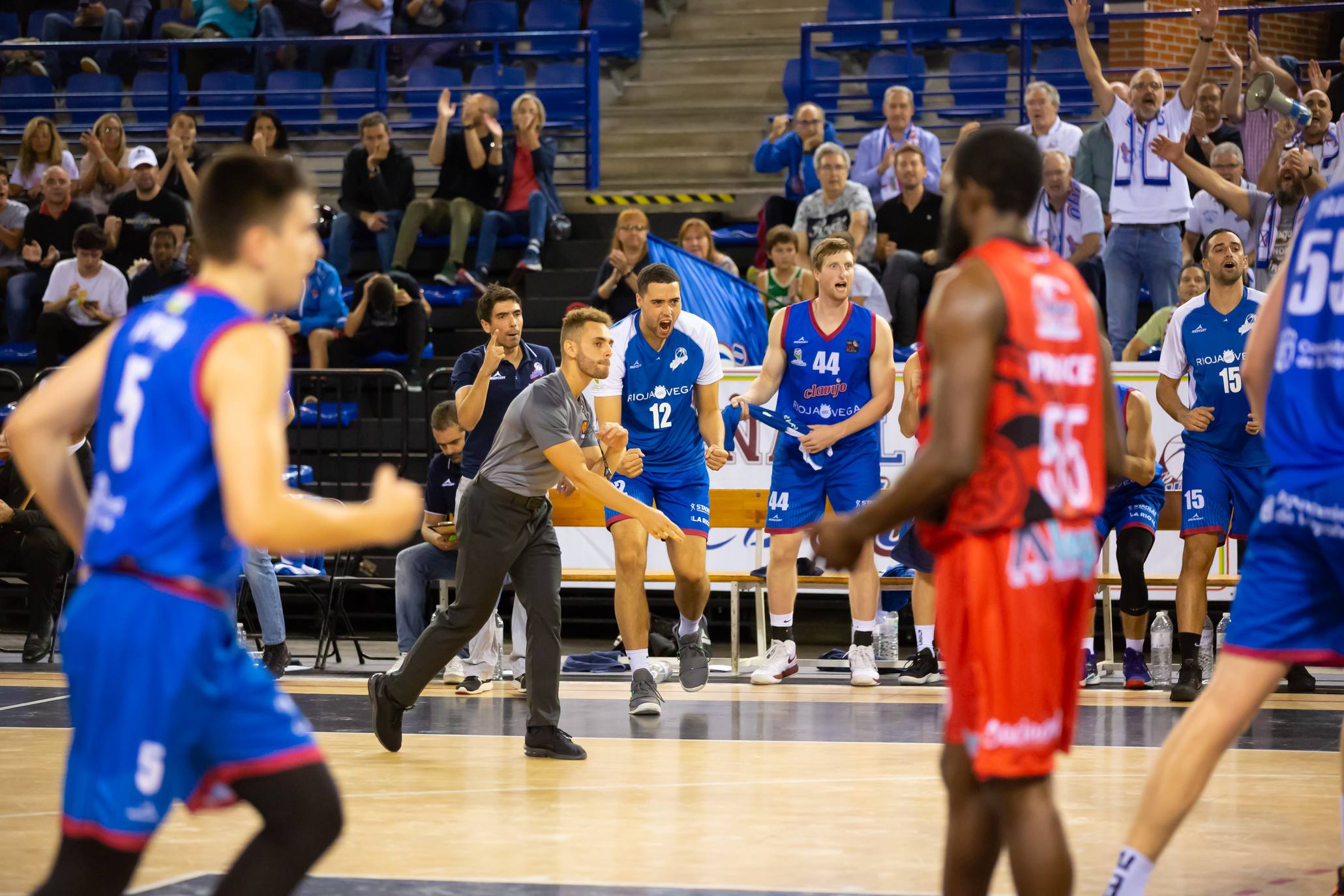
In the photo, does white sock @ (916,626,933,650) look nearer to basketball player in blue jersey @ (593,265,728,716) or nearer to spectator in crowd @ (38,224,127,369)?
basketball player in blue jersey @ (593,265,728,716)

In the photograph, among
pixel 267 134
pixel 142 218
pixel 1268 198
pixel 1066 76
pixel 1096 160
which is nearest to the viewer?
pixel 1268 198

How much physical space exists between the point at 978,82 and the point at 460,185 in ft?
17.1

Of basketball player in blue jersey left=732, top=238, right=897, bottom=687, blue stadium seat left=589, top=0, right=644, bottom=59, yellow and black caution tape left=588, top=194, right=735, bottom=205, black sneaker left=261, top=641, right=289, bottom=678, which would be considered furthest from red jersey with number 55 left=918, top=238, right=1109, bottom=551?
blue stadium seat left=589, top=0, right=644, bottom=59

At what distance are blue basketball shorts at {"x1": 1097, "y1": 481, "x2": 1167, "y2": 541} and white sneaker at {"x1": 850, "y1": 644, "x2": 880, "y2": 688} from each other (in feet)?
4.77

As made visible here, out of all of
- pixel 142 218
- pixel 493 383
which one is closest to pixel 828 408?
pixel 493 383

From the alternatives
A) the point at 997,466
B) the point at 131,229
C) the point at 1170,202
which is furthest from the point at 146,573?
the point at 131,229

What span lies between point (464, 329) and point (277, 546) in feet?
37.0

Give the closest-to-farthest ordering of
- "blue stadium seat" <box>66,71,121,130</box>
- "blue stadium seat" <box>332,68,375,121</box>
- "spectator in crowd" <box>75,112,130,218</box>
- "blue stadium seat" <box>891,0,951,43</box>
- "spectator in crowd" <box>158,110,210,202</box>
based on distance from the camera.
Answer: "spectator in crowd" <box>158,110,210,202</box> → "spectator in crowd" <box>75,112,130,218</box> → "blue stadium seat" <box>891,0,951,43</box> → "blue stadium seat" <box>332,68,375,121</box> → "blue stadium seat" <box>66,71,121,130</box>

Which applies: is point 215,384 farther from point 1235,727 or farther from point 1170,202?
point 1170,202

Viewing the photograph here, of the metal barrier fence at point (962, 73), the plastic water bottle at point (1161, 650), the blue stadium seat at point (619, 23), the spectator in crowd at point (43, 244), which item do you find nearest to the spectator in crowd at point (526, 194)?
the metal barrier fence at point (962, 73)

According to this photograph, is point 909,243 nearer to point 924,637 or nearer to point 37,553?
point 924,637

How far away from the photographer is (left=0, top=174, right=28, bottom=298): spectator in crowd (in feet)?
47.2

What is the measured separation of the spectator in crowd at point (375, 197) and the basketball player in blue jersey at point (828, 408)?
612 centimetres

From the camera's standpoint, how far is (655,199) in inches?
597
